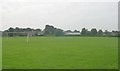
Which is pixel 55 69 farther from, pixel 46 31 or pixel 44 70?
pixel 46 31

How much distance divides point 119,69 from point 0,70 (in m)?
3.78

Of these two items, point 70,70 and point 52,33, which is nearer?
point 70,70

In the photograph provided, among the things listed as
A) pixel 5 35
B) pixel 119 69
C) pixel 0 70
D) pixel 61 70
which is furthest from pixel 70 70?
pixel 5 35

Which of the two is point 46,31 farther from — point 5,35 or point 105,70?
point 105,70

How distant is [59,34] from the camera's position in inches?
2450

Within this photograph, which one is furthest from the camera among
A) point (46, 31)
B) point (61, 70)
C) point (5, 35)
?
point (46, 31)

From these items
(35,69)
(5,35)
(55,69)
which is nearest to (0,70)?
(35,69)

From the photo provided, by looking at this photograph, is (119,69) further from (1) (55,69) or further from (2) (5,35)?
(2) (5,35)

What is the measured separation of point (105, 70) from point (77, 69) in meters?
0.89

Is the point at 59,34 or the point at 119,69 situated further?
the point at 59,34

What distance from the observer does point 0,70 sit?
801cm

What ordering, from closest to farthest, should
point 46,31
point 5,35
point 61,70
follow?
point 61,70 < point 5,35 < point 46,31

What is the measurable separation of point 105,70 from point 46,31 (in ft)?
179

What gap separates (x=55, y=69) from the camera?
811 cm
